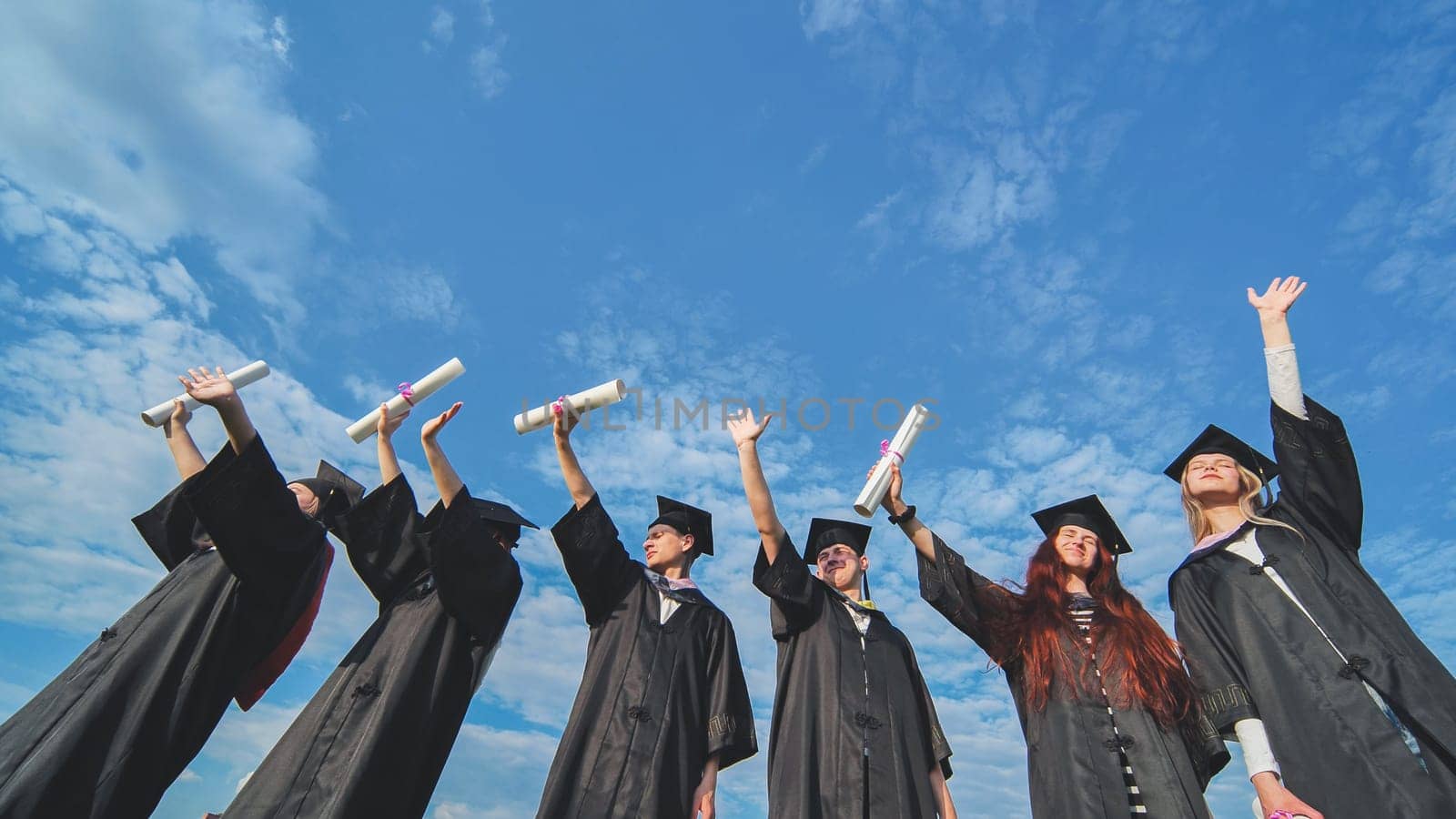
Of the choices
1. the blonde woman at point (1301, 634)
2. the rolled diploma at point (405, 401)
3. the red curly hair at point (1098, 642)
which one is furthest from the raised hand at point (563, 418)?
the blonde woman at point (1301, 634)

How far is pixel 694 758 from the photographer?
199 inches

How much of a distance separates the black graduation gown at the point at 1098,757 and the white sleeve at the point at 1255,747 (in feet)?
0.69

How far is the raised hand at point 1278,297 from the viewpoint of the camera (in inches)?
205

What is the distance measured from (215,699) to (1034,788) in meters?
4.89

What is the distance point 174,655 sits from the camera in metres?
4.65

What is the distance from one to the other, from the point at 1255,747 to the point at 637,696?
11.2ft

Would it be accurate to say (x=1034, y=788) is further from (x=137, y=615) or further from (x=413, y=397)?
(x=137, y=615)

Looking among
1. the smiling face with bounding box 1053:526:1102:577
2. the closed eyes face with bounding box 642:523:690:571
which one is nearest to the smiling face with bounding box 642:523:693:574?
the closed eyes face with bounding box 642:523:690:571

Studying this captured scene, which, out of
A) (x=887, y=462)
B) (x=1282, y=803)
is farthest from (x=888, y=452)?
(x=1282, y=803)

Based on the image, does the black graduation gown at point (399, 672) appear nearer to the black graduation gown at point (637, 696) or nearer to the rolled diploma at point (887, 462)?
the black graduation gown at point (637, 696)

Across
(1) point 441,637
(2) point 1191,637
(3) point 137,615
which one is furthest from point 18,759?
(2) point 1191,637

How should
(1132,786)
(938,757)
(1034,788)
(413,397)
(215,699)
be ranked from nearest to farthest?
1. (1132,786)
2. (1034,788)
3. (215,699)
4. (938,757)
5. (413,397)

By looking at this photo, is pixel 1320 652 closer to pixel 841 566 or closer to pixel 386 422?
pixel 841 566

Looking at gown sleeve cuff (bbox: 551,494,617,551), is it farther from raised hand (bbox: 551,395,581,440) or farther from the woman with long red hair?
the woman with long red hair
